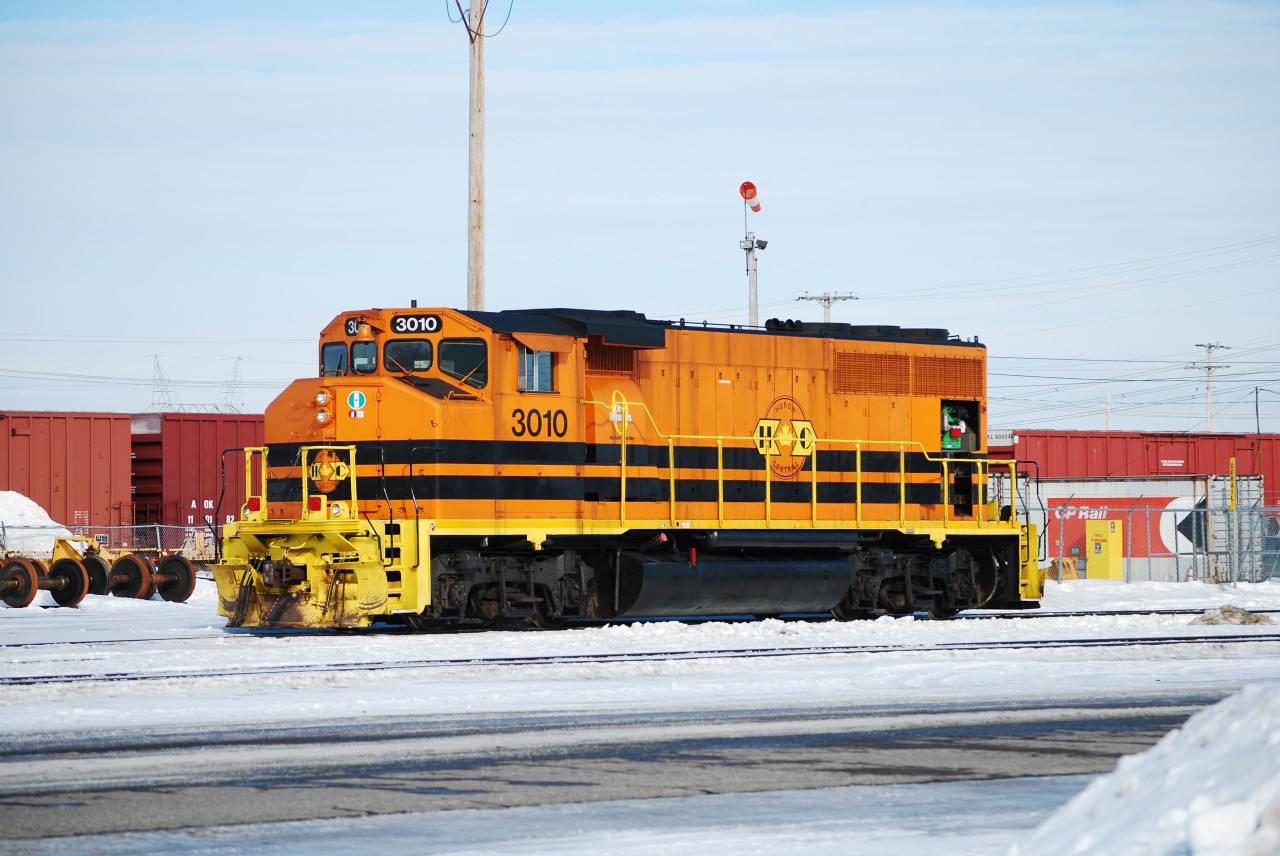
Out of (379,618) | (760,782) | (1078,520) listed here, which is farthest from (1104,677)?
(1078,520)

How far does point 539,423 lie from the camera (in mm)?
19000

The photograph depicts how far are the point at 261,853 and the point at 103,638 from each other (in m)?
13.1

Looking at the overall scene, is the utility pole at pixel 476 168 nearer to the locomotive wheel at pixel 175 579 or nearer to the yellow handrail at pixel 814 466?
the yellow handrail at pixel 814 466

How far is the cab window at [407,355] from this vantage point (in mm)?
18734

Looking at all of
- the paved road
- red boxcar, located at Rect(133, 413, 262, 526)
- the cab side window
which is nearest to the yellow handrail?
the cab side window

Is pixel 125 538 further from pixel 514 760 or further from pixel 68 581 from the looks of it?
pixel 514 760

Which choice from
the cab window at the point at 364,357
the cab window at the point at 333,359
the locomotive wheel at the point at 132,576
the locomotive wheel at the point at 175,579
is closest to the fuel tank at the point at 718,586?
the cab window at the point at 364,357

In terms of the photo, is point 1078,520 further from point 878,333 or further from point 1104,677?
point 1104,677

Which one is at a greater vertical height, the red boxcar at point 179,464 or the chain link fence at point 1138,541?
the red boxcar at point 179,464

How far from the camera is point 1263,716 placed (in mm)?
5434

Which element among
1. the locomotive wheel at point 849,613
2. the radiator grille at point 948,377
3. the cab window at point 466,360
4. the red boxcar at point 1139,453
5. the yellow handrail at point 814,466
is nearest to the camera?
the cab window at point 466,360

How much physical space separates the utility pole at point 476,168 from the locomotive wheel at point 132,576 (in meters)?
8.91

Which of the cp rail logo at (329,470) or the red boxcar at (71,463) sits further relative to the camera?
the red boxcar at (71,463)

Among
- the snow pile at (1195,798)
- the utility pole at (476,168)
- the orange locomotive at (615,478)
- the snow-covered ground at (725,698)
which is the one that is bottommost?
the snow-covered ground at (725,698)
